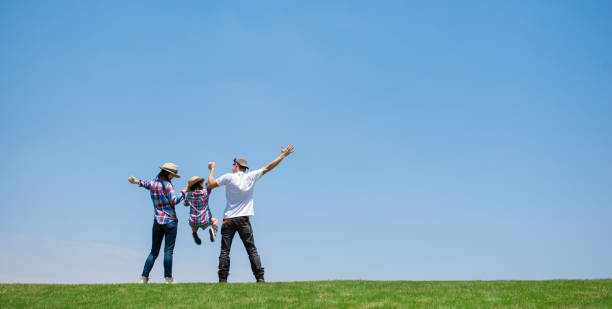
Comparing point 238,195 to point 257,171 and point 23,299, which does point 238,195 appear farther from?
point 23,299

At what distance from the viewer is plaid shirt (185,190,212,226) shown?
15.4m

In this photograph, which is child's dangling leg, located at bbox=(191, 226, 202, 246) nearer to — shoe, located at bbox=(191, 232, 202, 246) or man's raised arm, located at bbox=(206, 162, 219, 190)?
shoe, located at bbox=(191, 232, 202, 246)

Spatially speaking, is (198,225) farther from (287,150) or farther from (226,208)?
(287,150)

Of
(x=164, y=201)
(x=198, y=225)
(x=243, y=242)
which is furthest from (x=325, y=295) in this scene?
(x=164, y=201)

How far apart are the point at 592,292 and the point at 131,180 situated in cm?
1139

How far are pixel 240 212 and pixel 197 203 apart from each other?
4.04 ft

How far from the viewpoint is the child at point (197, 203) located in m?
15.4

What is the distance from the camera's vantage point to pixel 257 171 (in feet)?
49.4

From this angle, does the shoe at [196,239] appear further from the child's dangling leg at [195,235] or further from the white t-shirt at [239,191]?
the white t-shirt at [239,191]

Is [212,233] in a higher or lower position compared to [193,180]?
lower

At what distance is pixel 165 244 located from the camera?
15078 millimetres

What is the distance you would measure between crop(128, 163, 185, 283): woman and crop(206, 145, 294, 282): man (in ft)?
3.36

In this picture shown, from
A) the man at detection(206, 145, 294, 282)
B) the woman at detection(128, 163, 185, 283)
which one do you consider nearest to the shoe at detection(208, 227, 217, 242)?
the man at detection(206, 145, 294, 282)

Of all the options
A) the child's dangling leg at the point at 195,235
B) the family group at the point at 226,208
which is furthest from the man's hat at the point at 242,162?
the child's dangling leg at the point at 195,235
